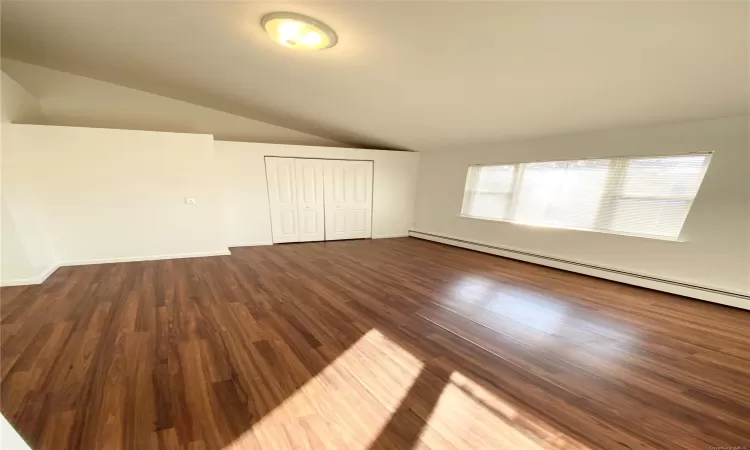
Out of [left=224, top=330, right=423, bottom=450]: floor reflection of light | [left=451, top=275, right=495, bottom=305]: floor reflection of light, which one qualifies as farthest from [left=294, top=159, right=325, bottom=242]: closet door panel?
[left=224, top=330, right=423, bottom=450]: floor reflection of light

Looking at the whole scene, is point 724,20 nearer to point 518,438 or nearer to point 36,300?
point 518,438

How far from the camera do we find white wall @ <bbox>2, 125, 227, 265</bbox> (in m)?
3.77

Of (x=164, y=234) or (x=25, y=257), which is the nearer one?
(x=25, y=257)

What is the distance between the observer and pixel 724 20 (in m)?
1.70

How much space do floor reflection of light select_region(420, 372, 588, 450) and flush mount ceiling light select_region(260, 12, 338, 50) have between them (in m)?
2.92

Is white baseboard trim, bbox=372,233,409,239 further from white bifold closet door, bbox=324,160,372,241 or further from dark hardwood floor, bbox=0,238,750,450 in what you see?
dark hardwood floor, bbox=0,238,750,450

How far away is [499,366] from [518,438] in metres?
0.59

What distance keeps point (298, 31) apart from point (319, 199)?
3.95 metres

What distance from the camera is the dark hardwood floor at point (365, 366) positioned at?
4.68 ft

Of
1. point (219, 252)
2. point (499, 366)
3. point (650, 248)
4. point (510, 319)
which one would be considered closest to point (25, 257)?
point (219, 252)

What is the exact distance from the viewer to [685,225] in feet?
10.9

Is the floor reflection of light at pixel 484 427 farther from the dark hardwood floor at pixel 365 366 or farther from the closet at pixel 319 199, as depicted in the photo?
the closet at pixel 319 199

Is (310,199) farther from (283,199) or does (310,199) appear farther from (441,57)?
(441,57)

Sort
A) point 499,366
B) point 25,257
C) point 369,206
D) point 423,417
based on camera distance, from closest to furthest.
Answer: point 423,417
point 499,366
point 25,257
point 369,206
